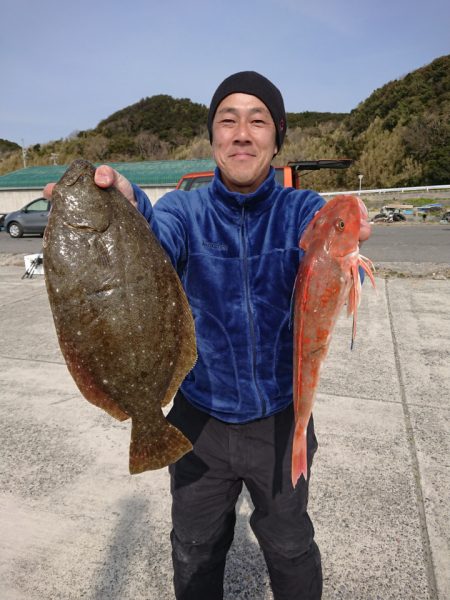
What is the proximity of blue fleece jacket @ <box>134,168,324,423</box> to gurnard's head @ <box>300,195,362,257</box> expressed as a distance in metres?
0.43

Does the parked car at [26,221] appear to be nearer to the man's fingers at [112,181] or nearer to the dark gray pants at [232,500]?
the dark gray pants at [232,500]

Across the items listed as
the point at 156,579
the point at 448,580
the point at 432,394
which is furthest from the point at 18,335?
the point at 448,580

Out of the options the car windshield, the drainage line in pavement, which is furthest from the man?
the car windshield

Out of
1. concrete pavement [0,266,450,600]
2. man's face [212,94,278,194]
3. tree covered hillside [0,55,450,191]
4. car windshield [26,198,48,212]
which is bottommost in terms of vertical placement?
concrete pavement [0,266,450,600]

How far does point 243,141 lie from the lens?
177 centimetres

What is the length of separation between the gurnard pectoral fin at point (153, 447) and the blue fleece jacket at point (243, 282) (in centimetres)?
34

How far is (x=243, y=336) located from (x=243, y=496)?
1565 mm

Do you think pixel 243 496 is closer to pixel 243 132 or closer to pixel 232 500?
pixel 232 500

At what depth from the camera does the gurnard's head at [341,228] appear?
4.52 ft

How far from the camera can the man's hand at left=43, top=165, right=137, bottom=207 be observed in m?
1.37

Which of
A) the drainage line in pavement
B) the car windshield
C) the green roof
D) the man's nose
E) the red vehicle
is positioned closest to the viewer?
the man's nose

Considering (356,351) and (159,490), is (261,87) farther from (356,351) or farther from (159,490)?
(356,351)

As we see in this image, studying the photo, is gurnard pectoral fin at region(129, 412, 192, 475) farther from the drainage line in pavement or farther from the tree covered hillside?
the tree covered hillside

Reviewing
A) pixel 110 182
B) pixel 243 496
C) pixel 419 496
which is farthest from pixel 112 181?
pixel 419 496
